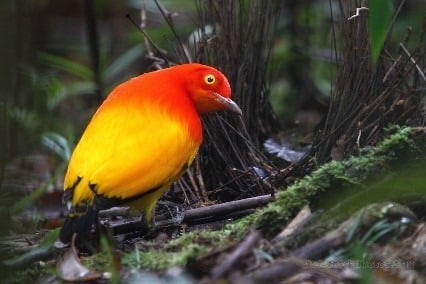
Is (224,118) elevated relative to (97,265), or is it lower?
elevated

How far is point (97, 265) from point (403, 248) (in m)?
1.05

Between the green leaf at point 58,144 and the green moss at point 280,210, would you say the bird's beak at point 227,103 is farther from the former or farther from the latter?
the green leaf at point 58,144

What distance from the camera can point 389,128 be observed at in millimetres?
3652

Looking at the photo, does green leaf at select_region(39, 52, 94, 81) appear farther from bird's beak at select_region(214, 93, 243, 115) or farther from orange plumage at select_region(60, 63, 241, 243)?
bird's beak at select_region(214, 93, 243, 115)

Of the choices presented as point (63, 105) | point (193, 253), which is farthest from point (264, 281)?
point (63, 105)

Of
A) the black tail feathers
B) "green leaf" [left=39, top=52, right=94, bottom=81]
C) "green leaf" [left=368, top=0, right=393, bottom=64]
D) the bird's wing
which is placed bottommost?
the black tail feathers

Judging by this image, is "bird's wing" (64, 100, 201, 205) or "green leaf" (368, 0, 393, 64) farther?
"bird's wing" (64, 100, 201, 205)

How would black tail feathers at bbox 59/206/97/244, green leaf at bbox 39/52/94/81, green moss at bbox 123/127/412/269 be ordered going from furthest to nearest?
green leaf at bbox 39/52/94/81 → black tail feathers at bbox 59/206/97/244 → green moss at bbox 123/127/412/269

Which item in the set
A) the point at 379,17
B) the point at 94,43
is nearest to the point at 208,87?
the point at 379,17

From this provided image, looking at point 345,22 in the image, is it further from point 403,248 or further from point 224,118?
point 403,248

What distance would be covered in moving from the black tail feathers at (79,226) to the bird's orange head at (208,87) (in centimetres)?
86

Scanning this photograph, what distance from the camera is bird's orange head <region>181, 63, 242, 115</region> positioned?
12.9 feet

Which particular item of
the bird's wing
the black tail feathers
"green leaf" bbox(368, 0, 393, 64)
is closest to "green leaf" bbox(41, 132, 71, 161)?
the bird's wing

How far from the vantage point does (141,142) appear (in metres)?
3.50
